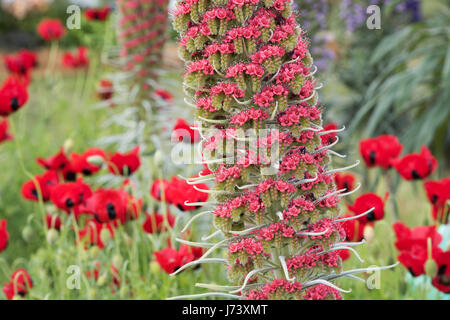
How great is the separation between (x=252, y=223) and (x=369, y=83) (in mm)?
2563

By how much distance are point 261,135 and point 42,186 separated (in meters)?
0.95

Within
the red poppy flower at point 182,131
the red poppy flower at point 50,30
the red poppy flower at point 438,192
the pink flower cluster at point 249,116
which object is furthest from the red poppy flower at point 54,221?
the red poppy flower at point 50,30

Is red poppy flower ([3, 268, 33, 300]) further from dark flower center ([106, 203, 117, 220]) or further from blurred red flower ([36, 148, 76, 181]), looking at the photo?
blurred red flower ([36, 148, 76, 181])

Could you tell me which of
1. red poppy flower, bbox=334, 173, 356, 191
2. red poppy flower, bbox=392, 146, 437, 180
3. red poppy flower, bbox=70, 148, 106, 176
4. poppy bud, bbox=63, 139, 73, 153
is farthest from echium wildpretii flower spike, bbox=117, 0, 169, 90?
red poppy flower, bbox=392, 146, 437, 180

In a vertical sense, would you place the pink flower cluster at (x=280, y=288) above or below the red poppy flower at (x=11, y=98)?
below

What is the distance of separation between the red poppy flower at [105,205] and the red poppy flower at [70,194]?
0.14ft

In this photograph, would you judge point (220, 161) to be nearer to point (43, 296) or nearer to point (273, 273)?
point (273, 273)

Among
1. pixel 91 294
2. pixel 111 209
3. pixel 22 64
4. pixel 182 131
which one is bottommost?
pixel 91 294

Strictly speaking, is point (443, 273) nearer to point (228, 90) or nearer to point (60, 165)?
point (228, 90)

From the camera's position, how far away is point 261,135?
42.6 inches

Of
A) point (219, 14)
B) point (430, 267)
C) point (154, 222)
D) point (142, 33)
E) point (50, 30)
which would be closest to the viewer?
point (219, 14)

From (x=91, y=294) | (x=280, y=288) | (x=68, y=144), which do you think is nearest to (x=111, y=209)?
(x=91, y=294)

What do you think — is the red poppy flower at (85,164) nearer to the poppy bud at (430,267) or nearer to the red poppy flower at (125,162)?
the red poppy flower at (125,162)

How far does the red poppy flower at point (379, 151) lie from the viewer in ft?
5.78
